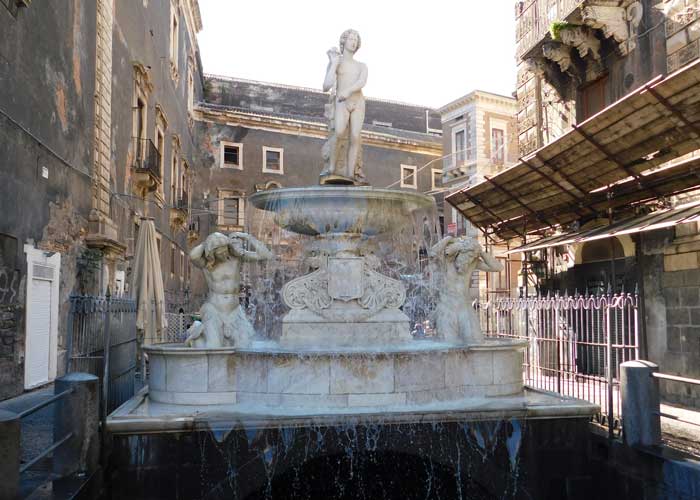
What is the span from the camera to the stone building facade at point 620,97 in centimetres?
1029

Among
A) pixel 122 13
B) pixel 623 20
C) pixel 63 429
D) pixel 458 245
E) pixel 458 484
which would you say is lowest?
pixel 458 484

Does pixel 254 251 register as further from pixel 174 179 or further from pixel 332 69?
pixel 174 179

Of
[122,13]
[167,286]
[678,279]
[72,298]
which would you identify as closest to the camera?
[72,298]

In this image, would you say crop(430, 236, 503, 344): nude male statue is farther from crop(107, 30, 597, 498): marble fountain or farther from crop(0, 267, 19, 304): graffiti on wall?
crop(0, 267, 19, 304): graffiti on wall

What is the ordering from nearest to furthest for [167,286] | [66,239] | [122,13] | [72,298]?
[72,298], [66,239], [122,13], [167,286]

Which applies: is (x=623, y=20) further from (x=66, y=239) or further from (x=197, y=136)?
(x=197, y=136)

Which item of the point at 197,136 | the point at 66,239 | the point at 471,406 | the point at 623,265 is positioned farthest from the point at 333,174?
the point at 197,136

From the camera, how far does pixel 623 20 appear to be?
12.4 metres

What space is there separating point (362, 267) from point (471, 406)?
2.03 m

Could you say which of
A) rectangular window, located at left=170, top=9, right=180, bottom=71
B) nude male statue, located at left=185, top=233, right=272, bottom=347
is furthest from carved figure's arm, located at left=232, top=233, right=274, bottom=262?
rectangular window, located at left=170, top=9, right=180, bottom=71

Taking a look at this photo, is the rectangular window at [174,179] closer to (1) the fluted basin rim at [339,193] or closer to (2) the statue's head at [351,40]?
(2) the statue's head at [351,40]

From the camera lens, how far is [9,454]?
3752mm

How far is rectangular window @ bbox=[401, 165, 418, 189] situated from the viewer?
131 ft

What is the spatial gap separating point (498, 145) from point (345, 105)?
25603mm
